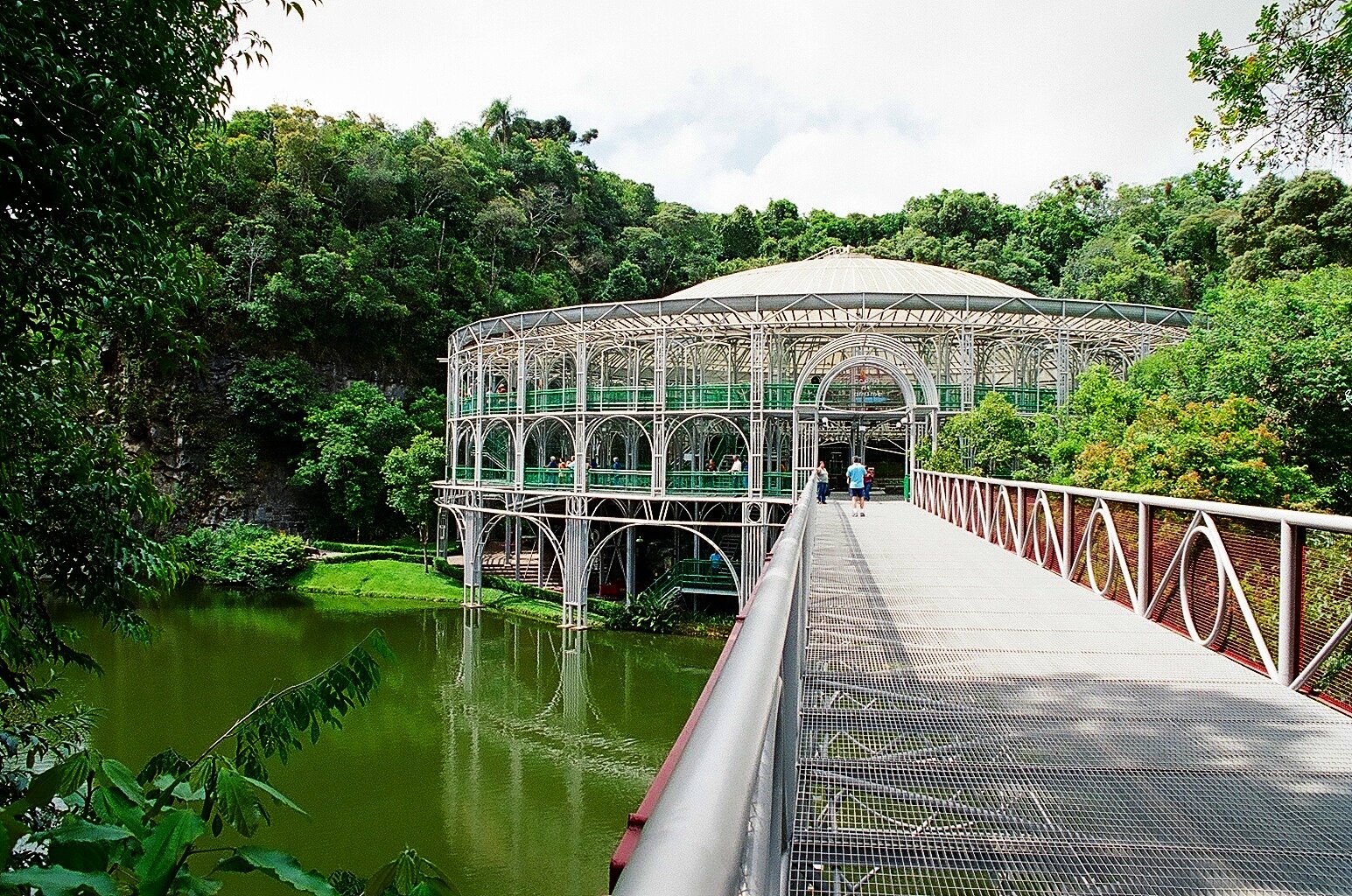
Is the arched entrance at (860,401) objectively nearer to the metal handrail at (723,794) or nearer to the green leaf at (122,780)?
the green leaf at (122,780)

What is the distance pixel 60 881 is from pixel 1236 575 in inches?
218

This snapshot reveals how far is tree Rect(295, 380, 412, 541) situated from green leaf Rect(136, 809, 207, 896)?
33.6 meters

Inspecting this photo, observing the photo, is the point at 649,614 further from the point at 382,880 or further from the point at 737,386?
the point at 382,880

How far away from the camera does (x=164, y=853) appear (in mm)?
2336

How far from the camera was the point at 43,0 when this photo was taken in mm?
5215

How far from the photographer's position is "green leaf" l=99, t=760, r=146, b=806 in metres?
2.78

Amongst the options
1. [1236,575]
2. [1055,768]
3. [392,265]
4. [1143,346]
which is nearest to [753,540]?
[1143,346]

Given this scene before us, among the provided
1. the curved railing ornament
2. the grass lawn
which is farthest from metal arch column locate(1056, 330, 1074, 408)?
the grass lawn

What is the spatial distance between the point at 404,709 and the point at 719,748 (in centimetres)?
1922

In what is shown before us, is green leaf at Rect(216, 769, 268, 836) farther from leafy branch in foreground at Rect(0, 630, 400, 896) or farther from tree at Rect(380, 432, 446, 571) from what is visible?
tree at Rect(380, 432, 446, 571)

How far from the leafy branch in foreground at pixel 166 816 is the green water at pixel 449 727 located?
437 centimetres

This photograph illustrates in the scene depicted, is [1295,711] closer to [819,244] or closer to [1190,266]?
[1190,266]

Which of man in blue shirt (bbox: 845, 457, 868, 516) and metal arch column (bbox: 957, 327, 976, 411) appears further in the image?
metal arch column (bbox: 957, 327, 976, 411)

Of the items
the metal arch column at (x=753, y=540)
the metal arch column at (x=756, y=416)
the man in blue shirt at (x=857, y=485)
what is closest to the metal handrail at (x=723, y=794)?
the man in blue shirt at (x=857, y=485)
